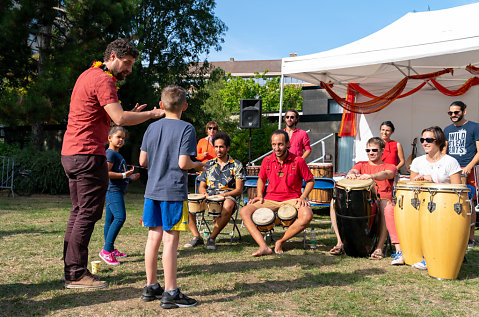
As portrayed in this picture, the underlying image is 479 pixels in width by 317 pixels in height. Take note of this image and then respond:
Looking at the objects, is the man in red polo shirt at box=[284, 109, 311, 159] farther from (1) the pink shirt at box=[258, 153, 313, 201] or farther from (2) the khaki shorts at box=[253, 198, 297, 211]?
(2) the khaki shorts at box=[253, 198, 297, 211]

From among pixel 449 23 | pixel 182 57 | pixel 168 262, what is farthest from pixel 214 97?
pixel 168 262

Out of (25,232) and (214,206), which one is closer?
(214,206)

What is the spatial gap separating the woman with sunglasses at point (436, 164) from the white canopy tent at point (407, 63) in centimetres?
292

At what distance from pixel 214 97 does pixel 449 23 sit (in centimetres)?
2064

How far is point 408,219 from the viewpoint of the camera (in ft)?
13.8

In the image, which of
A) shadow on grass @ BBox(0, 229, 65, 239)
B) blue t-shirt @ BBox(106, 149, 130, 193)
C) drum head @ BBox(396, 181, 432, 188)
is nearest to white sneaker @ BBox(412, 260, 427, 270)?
drum head @ BBox(396, 181, 432, 188)

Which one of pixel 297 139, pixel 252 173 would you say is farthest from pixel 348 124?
pixel 297 139

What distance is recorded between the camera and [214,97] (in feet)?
90.1

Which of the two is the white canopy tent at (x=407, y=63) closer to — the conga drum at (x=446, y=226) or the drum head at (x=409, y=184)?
the drum head at (x=409, y=184)

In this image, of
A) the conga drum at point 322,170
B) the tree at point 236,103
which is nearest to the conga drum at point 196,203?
the conga drum at point 322,170

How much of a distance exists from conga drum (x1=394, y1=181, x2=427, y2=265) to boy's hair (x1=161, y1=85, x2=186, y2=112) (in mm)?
2389

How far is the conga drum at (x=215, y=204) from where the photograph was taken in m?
5.17

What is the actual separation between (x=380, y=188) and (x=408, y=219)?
963 millimetres

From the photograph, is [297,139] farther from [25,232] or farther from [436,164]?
[25,232]
